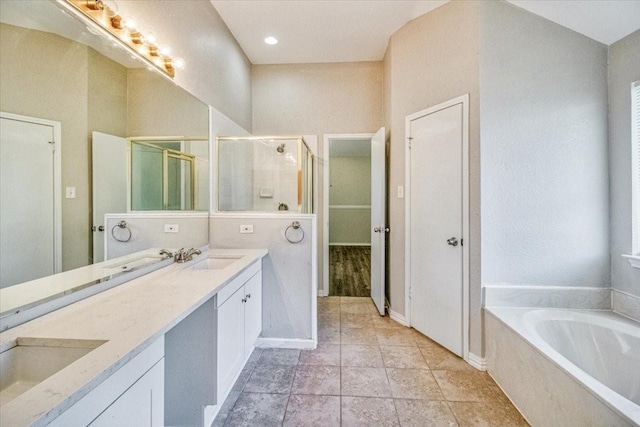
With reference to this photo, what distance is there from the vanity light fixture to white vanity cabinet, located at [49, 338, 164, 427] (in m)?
1.38

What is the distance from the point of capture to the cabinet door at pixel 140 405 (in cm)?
78

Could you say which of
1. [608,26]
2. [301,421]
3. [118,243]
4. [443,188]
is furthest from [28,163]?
[608,26]

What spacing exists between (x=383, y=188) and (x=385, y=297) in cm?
124

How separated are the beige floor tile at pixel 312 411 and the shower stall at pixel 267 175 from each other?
1598 millimetres

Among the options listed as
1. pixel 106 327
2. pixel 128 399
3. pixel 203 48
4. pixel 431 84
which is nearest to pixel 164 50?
pixel 203 48

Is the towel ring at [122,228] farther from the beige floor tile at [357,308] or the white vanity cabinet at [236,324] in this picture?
the beige floor tile at [357,308]

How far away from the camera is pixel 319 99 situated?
3609 millimetres

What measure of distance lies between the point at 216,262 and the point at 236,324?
21.8 inches

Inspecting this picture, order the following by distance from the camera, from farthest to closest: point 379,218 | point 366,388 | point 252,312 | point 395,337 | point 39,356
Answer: point 379,218 → point 395,337 → point 252,312 → point 366,388 → point 39,356

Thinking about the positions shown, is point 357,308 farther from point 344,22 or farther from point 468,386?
point 344,22

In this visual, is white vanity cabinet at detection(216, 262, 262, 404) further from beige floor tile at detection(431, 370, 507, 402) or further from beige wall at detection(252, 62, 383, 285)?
beige wall at detection(252, 62, 383, 285)

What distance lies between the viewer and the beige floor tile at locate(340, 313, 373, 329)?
282 cm

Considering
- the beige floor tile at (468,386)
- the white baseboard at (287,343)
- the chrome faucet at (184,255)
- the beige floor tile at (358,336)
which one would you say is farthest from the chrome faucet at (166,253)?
the beige floor tile at (468,386)

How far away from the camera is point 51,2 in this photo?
3.55 feet
